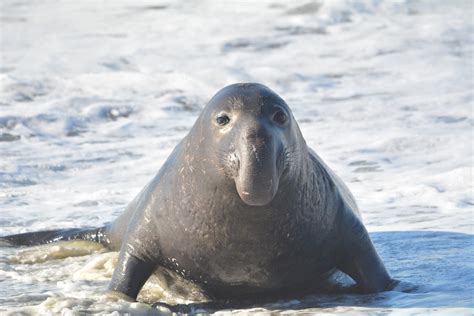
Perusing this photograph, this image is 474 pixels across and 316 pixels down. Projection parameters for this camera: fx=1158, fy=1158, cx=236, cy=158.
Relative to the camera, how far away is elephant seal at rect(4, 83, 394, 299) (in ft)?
16.7

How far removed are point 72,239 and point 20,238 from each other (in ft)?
1.12

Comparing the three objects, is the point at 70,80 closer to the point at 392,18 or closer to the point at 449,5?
the point at 392,18

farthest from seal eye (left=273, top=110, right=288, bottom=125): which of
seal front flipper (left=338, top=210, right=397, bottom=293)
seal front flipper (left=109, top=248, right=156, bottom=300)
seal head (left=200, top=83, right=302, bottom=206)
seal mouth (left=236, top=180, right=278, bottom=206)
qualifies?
seal front flipper (left=109, top=248, right=156, bottom=300)

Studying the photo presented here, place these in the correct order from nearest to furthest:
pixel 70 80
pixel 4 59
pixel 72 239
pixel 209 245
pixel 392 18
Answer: pixel 209 245 < pixel 72 239 < pixel 70 80 < pixel 4 59 < pixel 392 18

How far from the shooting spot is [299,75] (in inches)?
598

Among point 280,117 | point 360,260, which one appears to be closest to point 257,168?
point 280,117

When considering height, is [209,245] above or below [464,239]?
above

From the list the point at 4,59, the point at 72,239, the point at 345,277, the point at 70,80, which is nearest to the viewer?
the point at 345,277

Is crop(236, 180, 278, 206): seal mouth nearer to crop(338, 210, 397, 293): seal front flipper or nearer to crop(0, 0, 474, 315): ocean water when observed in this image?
crop(0, 0, 474, 315): ocean water

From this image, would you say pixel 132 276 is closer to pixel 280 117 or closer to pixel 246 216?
pixel 246 216

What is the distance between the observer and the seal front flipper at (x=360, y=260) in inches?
229

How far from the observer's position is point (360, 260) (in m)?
5.82

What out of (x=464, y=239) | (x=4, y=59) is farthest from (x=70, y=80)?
(x=464, y=239)

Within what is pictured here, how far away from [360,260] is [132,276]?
114 centimetres
